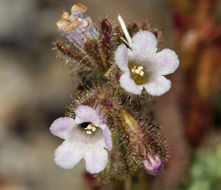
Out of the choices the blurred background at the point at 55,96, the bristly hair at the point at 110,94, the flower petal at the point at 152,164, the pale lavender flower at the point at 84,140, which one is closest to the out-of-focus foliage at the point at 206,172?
the blurred background at the point at 55,96

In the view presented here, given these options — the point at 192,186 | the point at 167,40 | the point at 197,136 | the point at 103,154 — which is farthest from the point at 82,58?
the point at 167,40

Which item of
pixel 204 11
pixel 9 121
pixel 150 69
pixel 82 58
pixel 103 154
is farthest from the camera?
pixel 9 121

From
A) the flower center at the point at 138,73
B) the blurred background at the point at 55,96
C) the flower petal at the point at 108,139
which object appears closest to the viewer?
the flower petal at the point at 108,139

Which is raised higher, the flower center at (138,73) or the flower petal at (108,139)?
Answer: the flower center at (138,73)

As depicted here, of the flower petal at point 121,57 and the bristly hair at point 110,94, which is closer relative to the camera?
the flower petal at point 121,57

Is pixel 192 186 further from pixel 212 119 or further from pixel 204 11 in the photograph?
pixel 204 11

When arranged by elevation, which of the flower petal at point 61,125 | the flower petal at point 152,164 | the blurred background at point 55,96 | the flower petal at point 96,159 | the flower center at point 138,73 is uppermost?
the blurred background at point 55,96

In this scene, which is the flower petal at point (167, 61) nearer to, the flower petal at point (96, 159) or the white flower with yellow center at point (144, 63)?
the white flower with yellow center at point (144, 63)
